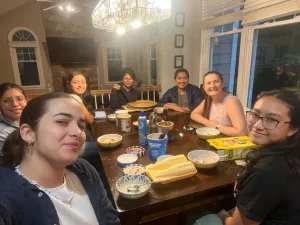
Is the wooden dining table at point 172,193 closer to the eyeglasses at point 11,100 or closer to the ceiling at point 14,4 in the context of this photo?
the eyeglasses at point 11,100

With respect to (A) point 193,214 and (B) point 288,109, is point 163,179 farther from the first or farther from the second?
(B) point 288,109

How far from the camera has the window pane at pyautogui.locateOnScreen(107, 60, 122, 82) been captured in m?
7.21

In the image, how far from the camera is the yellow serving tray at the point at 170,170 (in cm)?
103

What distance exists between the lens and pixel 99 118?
220cm

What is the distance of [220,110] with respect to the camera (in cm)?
194

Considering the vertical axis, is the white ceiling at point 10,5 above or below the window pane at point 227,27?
above

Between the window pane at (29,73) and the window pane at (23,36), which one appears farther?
the window pane at (29,73)

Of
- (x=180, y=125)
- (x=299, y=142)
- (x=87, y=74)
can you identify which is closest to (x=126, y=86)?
(x=180, y=125)

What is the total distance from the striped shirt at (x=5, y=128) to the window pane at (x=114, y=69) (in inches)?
234

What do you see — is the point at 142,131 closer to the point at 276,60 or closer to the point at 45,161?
the point at 45,161

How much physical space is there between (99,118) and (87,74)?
16.3 ft

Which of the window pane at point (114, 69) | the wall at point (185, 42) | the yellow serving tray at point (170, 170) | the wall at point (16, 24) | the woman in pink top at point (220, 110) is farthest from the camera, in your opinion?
the window pane at point (114, 69)

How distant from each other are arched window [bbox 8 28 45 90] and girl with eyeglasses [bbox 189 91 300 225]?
6873 millimetres

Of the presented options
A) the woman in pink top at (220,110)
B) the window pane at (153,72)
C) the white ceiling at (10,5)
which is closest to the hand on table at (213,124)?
the woman in pink top at (220,110)
